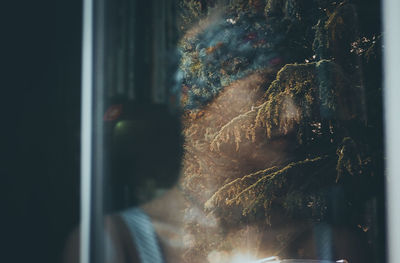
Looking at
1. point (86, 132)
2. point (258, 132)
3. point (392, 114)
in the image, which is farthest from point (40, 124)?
point (392, 114)

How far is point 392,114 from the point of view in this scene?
1246 millimetres

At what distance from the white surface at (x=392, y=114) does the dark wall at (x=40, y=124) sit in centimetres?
121

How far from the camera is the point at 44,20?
3.96 ft

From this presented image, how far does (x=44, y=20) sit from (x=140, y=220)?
954mm

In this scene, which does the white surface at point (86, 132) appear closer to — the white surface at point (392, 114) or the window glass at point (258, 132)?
the window glass at point (258, 132)

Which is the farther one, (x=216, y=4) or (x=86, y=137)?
(x=216, y=4)

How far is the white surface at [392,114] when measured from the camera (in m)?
1.20

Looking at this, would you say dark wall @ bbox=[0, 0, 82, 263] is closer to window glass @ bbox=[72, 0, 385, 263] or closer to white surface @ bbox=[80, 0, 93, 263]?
white surface @ bbox=[80, 0, 93, 263]

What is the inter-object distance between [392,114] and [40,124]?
1368mm

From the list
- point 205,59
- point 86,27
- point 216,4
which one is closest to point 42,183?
point 86,27

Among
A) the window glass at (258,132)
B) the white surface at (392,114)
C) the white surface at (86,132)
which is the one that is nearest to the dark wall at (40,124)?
the white surface at (86,132)

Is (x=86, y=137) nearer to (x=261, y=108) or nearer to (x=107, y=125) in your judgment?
(x=107, y=125)

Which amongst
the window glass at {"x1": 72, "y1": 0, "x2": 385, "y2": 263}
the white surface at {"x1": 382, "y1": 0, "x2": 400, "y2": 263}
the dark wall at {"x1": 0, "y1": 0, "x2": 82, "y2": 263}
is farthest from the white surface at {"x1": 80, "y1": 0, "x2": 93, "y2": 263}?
the white surface at {"x1": 382, "y1": 0, "x2": 400, "y2": 263}

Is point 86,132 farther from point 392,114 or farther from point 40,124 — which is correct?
point 392,114
